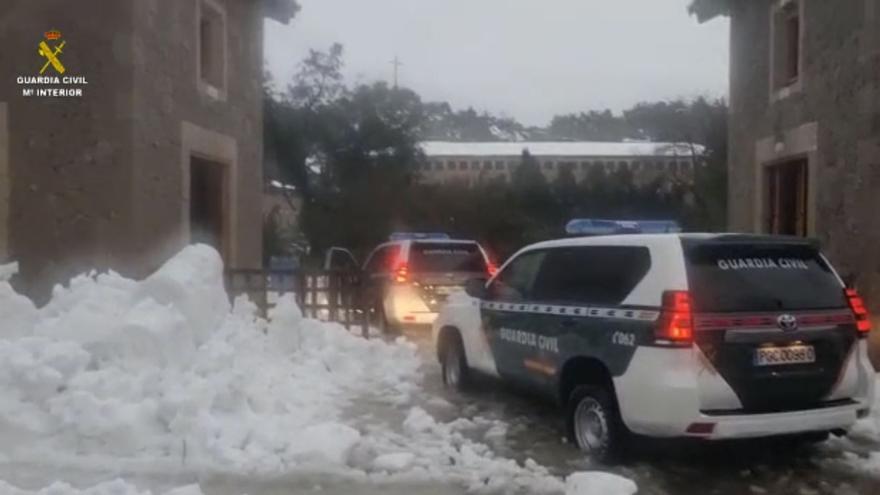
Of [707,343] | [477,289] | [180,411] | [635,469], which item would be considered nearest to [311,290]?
[477,289]

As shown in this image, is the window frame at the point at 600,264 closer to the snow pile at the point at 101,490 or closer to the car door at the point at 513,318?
the car door at the point at 513,318

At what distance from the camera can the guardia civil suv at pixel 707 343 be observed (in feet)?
19.1

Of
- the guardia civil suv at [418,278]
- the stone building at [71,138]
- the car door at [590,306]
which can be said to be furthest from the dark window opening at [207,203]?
the car door at [590,306]

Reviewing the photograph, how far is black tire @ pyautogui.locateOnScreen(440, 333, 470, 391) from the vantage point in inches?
364

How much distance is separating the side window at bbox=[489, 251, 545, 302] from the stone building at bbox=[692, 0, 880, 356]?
4.82 meters

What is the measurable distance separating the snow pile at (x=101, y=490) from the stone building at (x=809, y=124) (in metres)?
8.42

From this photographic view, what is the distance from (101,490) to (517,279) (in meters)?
4.12

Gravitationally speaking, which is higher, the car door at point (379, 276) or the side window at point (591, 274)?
the side window at point (591, 274)

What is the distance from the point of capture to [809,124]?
12.0m

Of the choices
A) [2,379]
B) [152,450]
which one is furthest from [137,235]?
[152,450]

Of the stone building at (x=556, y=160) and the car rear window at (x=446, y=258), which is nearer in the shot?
the car rear window at (x=446, y=258)

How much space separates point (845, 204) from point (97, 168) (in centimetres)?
896

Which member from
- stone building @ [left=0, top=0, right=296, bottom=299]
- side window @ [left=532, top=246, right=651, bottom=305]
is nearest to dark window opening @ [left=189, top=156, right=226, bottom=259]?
stone building @ [left=0, top=0, right=296, bottom=299]

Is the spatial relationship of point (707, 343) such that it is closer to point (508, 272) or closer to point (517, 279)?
point (517, 279)
